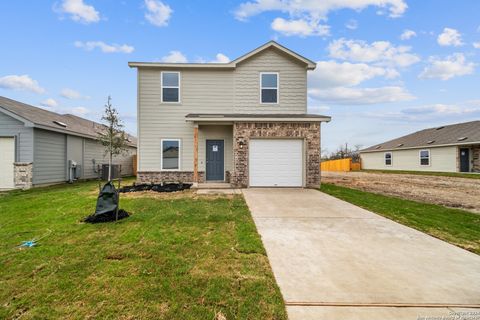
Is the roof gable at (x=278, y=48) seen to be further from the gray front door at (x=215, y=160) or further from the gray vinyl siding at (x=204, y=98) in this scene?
the gray front door at (x=215, y=160)

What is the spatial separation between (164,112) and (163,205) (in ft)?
20.8

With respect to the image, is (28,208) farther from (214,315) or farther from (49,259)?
(214,315)

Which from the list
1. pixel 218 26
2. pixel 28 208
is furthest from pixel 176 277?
pixel 218 26

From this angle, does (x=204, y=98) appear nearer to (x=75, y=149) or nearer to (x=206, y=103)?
(x=206, y=103)

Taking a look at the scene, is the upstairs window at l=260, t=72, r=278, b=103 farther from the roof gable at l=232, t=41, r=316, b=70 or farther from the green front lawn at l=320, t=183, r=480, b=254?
the green front lawn at l=320, t=183, r=480, b=254

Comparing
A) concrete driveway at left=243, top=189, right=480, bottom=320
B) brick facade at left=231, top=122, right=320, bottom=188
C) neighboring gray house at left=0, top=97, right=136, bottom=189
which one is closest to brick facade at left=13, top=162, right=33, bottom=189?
neighboring gray house at left=0, top=97, right=136, bottom=189

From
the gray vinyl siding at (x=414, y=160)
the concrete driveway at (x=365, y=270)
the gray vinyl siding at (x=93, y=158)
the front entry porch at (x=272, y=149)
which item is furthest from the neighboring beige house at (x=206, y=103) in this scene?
the gray vinyl siding at (x=414, y=160)

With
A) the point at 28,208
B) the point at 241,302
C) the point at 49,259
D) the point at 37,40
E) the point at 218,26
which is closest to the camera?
the point at 241,302

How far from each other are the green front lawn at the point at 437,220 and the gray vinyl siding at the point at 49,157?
14.3 meters

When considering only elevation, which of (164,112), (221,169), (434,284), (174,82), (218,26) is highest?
(218,26)

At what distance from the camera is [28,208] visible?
6949mm

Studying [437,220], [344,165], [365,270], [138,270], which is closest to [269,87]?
[437,220]

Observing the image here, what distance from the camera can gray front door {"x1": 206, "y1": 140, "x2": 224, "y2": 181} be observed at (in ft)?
40.0

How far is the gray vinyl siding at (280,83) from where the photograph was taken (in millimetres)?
12234
